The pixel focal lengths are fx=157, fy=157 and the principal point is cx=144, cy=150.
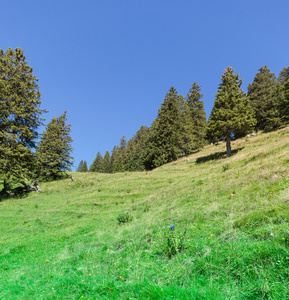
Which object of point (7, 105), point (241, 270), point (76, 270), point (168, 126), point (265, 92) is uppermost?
point (265, 92)

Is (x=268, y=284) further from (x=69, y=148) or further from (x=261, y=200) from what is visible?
(x=69, y=148)

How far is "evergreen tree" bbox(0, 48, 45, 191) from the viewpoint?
2064 centimetres

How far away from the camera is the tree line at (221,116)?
84.7 feet

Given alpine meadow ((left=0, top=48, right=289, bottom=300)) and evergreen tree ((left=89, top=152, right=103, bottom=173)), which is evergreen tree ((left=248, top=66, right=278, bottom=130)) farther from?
evergreen tree ((left=89, top=152, right=103, bottom=173))

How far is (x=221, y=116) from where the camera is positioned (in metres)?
25.9

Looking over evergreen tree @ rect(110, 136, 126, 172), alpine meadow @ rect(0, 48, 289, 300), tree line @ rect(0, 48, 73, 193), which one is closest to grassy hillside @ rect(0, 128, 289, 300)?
alpine meadow @ rect(0, 48, 289, 300)

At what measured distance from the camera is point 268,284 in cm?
252

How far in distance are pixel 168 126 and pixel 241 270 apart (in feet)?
123

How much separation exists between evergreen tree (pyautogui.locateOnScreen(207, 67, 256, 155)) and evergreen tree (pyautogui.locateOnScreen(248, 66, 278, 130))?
1593 centimetres

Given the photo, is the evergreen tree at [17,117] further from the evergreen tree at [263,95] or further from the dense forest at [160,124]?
the evergreen tree at [263,95]

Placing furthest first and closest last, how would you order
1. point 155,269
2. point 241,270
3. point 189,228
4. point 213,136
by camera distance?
Result: point 213,136 < point 189,228 < point 155,269 < point 241,270

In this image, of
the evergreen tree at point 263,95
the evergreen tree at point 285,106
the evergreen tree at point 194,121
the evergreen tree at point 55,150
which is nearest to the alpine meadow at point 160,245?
the evergreen tree at point 55,150

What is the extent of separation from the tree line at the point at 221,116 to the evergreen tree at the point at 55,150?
19.6 meters

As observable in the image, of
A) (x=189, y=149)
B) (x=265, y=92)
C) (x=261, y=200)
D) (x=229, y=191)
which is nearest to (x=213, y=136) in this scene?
(x=189, y=149)
